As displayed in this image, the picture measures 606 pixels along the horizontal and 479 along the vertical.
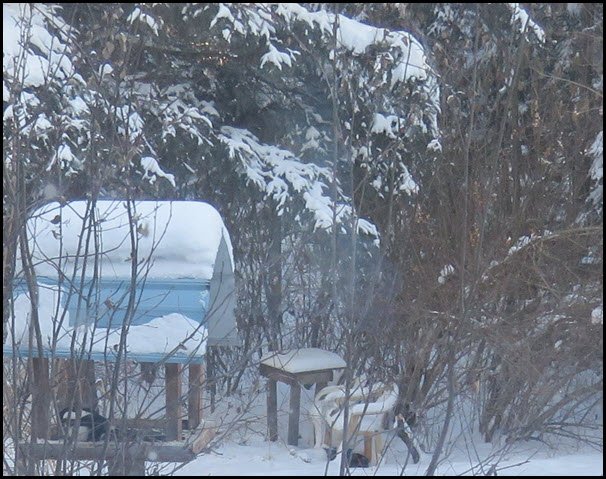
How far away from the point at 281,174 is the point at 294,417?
2.27m

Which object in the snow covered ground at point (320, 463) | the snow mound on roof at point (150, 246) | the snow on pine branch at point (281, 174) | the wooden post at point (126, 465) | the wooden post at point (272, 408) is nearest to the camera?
the wooden post at point (126, 465)

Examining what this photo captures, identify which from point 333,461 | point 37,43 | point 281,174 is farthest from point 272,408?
point 37,43

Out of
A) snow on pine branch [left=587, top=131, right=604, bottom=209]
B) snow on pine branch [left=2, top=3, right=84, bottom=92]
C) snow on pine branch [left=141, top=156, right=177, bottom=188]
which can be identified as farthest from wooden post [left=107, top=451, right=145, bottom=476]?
snow on pine branch [left=587, top=131, right=604, bottom=209]

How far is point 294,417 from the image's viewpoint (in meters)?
7.64

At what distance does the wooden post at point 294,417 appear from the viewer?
7.49m

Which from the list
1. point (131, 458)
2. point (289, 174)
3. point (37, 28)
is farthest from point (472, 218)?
point (131, 458)

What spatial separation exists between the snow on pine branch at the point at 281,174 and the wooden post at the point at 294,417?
1.53 m

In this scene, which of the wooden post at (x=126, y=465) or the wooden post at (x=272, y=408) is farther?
the wooden post at (x=272, y=408)

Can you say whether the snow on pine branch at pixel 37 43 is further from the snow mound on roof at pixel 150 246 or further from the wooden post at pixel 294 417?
the wooden post at pixel 294 417

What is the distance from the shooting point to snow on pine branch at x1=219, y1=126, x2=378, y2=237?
324 inches

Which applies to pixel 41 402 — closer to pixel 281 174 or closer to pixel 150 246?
pixel 150 246

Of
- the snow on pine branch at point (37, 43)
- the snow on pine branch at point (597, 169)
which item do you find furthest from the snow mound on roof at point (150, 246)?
the snow on pine branch at point (597, 169)

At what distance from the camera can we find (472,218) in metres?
8.04

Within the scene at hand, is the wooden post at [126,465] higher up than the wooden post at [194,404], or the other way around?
the wooden post at [126,465]
